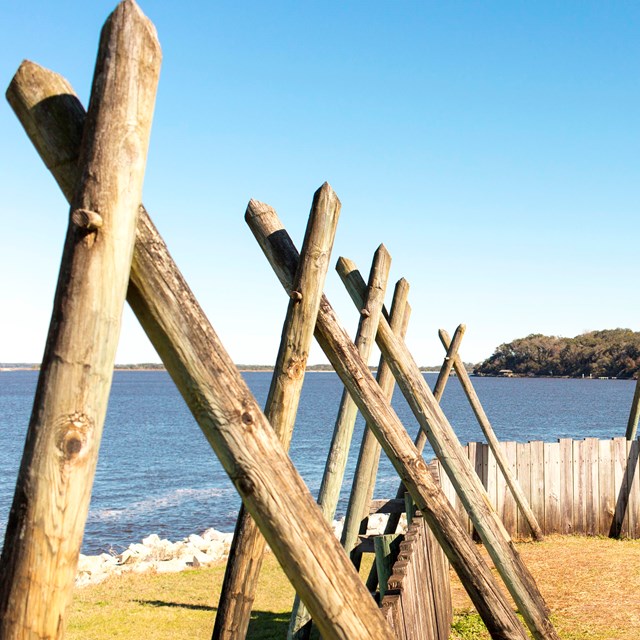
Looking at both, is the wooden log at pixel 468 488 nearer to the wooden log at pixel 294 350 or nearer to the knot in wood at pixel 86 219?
the wooden log at pixel 294 350

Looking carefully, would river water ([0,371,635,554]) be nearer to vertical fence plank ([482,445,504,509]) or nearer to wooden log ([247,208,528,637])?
vertical fence plank ([482,445,504,509])

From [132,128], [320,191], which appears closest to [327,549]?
[132,128]

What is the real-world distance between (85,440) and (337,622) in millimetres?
991

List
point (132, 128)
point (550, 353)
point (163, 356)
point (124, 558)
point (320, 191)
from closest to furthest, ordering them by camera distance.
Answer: point (132, 128) → point (163, 356) → point (320, 191) → point (124, 558) → point (550, 353)

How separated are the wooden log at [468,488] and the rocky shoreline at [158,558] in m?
6.97

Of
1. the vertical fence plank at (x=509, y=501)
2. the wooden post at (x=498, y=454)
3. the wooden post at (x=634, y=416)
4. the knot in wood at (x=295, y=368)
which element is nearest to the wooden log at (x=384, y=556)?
the knot in wood at (x=295, y=368)

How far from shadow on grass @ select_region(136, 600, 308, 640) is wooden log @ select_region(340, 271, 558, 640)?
2823 mm

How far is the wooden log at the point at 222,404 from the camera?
7.49ft

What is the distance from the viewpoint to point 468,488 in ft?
17.4

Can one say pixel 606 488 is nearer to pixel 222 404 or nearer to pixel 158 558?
pixel 158 558

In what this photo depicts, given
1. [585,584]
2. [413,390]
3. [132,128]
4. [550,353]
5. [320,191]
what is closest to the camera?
[132,128]

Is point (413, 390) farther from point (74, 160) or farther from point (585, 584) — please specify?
point (585, 584)

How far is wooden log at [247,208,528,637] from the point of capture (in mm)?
3977

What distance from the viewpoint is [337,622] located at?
2.40 m
